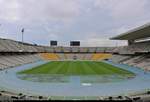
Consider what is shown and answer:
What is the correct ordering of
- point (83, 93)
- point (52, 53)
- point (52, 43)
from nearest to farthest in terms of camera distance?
point (83, 93) → point (52, 53) → point (52, 43)

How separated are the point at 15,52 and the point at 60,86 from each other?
48.0 metres

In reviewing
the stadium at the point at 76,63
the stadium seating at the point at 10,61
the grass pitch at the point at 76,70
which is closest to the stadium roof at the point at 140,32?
the stadium at the point at 76,63

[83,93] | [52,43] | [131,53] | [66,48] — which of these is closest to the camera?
[83,93]

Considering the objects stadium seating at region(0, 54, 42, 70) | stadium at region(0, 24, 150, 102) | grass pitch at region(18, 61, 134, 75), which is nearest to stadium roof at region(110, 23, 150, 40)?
stadium at region(0, 24, 150, 102)

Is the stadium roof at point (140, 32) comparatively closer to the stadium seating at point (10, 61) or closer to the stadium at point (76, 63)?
the stadium at point (76, 63)

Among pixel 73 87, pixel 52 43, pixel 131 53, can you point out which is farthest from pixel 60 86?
pixel 52 43

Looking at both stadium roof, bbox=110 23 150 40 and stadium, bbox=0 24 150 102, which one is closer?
stadium, bbox=0 24 150 102

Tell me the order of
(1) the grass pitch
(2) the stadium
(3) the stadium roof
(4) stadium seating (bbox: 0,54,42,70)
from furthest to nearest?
(4) stadium seating (bbox: 0,54,42,70)
(3) the stadium roof
(1) the grass pitch
(2) the stadium

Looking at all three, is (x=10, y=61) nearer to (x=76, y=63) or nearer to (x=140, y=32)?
(x=76, y=63)

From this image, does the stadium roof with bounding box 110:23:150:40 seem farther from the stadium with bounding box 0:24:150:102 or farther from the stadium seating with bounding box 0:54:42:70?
the stadium seating with bounding box 0:54:42:70

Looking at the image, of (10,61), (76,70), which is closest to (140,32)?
(76,70)

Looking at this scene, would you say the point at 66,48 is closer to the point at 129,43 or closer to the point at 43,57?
the point at 43,57

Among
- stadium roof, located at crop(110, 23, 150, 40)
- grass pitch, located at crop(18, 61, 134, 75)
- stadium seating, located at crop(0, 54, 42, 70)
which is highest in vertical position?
stadium roof, located at crop(110, 23, 150, 40)

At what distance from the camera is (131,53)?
222 ft
